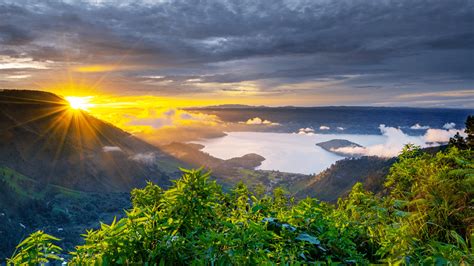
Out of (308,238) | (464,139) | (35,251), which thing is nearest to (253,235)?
(308,238)

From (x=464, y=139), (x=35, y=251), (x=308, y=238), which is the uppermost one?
(x=35, y=251)

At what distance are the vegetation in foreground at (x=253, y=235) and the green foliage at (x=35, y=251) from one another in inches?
0.5

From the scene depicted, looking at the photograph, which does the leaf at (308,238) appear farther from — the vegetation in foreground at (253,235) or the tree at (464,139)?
Result: the tree at (464,139)

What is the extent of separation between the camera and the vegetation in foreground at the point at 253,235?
179 inches

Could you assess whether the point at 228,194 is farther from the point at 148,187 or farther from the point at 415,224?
the point at 415,224

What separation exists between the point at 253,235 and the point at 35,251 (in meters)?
3.13

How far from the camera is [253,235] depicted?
4.94m

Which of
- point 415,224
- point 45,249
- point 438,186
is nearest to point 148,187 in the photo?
point 45,249

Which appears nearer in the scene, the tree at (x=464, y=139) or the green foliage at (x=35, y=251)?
the green foliage at (x=35, y=251)

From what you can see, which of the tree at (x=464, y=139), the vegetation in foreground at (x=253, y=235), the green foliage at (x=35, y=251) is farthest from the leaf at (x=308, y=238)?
the tree at (x=464, y=139)

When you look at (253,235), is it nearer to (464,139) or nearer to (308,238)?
(308,238)

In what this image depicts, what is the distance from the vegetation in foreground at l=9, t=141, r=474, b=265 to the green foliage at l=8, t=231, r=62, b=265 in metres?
0.01

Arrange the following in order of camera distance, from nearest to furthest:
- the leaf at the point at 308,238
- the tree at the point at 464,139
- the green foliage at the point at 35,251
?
the green foliage at the point at 35,251 → the leaf at the point at 308,238 → the tree at the point at 464,139

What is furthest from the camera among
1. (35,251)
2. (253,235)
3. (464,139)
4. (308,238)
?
(464,139)
